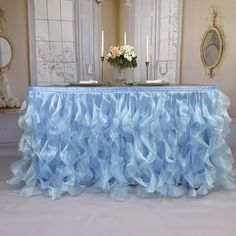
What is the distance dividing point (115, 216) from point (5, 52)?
117 inches

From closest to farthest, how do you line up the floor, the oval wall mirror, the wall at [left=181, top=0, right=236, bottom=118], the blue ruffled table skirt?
1. the floor
2. the blue ruffled table skirt
3. the wall at [left=181, top=0, right=236, bottom=118]
4. the oval wall mirror

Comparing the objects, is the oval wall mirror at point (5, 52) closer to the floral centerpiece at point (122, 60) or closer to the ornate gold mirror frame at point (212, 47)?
the floral centerpiece at point (122, 60)

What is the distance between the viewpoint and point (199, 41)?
3.90 metres

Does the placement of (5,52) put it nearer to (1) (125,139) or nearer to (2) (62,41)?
(2) (62,41)

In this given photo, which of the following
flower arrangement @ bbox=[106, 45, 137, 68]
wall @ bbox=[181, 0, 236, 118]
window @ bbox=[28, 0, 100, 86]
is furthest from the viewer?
window @ bbox=[28, 0, 100, 86]

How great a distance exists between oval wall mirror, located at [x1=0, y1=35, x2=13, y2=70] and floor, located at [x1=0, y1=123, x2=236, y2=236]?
2228 millimetres

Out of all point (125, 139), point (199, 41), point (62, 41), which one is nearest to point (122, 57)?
point (125, 139)

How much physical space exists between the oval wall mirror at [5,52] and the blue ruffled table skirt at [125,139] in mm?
2016

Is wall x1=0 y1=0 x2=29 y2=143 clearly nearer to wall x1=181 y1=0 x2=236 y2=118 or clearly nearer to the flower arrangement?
the flower arrangement

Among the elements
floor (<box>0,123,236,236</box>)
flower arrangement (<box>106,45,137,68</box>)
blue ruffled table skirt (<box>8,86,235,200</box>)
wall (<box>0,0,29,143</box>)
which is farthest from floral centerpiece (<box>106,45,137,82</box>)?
wall (<box>0,0,29,143</box>)

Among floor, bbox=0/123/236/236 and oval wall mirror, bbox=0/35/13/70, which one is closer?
floor, bbox=0/123/236/236

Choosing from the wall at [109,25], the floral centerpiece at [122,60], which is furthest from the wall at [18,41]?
the floral centerpiece at [122,60]

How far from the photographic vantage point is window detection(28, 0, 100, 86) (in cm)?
408

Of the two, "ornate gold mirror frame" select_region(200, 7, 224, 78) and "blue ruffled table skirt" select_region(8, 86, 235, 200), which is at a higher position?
"ornate gold mirror frame" select_region(200, 7, 224, 78)
